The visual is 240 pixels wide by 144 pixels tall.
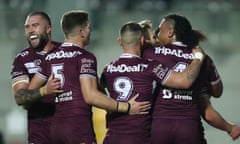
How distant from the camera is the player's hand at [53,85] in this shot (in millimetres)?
9711

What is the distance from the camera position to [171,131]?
9961mm

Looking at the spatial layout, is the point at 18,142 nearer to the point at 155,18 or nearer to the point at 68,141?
the point at 155,18

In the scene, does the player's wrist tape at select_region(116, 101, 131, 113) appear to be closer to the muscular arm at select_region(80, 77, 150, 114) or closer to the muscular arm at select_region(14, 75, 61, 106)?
the muscular arm at select_region(80, 77, 150, 114)

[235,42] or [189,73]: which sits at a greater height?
[189,73]

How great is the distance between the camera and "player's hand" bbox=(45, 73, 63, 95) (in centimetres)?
971

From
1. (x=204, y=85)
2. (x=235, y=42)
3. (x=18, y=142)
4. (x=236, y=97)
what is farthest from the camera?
(x=235, y=42)

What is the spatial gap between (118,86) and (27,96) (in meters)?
0.94

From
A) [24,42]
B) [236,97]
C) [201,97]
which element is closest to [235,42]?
[236,97]

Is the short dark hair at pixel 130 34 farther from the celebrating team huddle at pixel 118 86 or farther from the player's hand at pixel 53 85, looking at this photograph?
the player's hand at pixel 53 85

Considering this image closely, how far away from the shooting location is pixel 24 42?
21.3 metres

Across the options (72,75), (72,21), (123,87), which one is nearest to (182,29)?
(123,87)

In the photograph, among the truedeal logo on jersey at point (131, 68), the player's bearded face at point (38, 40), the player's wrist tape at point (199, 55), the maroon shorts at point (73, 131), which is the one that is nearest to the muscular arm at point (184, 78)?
the player's wrist tape at point (199, 55)

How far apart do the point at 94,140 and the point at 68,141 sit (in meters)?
0.28

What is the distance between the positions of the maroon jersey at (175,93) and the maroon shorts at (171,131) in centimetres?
6
